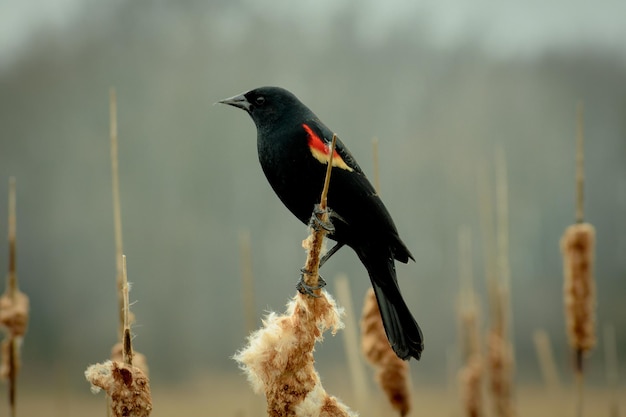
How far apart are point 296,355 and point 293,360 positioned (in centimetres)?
1

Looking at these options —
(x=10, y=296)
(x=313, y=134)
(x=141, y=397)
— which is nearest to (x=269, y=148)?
(x=313, y=134)

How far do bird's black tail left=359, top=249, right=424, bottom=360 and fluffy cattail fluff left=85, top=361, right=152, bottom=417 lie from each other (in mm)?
458

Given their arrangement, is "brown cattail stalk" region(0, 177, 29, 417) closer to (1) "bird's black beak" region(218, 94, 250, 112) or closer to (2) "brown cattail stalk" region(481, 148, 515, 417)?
(1) "bird's black beak" region(218, 94, 250, 112)

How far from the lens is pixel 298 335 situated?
1125 mm

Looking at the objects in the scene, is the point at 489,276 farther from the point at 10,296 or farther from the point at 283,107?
the point at 10,296

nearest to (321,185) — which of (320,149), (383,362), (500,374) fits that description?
(320,149)

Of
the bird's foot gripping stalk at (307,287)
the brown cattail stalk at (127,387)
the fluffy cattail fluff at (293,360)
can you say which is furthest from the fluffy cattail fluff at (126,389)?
→ the bird's foot gripping stalk at (307,287)

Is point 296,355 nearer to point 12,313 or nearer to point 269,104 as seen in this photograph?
point 269,104

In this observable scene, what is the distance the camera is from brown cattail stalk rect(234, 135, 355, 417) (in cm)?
111

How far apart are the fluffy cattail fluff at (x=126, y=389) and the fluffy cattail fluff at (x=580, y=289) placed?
5.40 feet

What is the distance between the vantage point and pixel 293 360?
3.65 ft

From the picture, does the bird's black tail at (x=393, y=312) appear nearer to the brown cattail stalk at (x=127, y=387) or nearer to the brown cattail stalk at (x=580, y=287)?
the brown cattail stalk at (x=127, y=387)

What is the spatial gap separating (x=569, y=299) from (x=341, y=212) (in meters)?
1.27

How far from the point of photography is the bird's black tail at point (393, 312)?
116 cm
